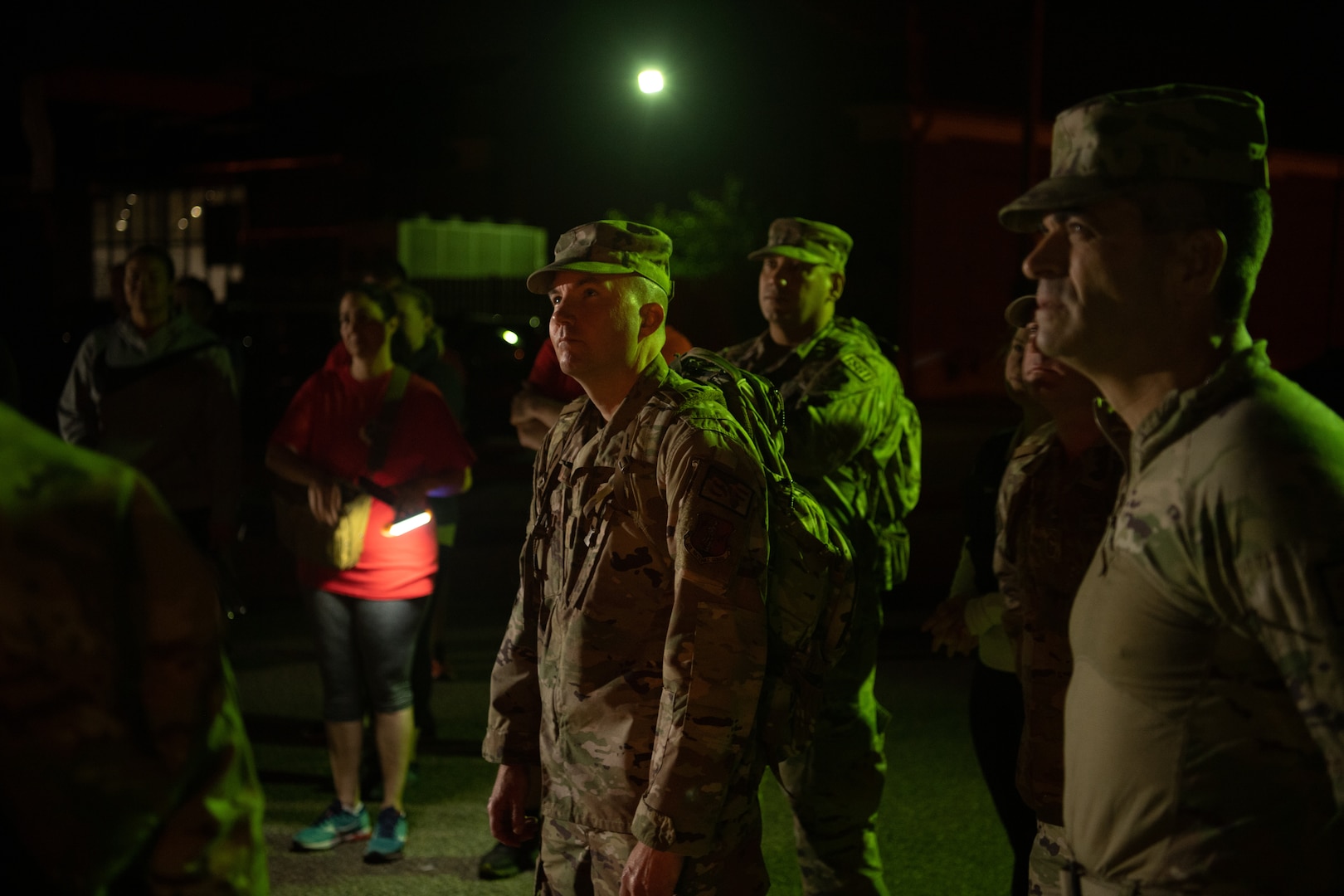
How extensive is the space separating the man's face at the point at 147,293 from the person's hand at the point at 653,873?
4.56 meters

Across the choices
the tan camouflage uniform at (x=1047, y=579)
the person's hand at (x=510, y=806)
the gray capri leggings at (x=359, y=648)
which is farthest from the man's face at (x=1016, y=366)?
the gray capri leggings at (x=359, y=648)

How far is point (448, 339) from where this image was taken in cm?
1795

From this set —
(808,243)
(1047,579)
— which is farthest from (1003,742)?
(808,243)

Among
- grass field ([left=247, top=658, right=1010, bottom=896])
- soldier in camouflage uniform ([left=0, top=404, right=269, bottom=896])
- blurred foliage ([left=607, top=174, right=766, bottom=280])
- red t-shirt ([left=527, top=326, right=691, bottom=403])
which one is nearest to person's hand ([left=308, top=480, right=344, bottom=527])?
red t-shirt ([left=527, top=326, right=691, bottom=403])

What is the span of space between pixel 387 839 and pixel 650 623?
9.52ft

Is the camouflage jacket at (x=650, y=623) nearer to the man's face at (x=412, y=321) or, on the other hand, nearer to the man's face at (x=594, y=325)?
the man's face at (x=594, y=325)

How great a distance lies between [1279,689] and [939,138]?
1064 inches

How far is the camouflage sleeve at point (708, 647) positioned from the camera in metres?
2.68

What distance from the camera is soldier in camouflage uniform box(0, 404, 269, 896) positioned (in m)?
1.47

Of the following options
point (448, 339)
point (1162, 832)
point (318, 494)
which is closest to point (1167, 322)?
point (1162, 832)

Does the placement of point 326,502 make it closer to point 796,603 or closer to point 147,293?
point 147,293

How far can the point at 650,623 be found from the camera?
9.56 feet

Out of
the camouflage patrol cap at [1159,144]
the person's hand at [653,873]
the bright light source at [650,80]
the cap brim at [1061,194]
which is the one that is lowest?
the person's hand at [653,873]

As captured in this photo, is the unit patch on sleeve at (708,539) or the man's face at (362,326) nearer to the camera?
the unit patch on sleeve at (708,539)
